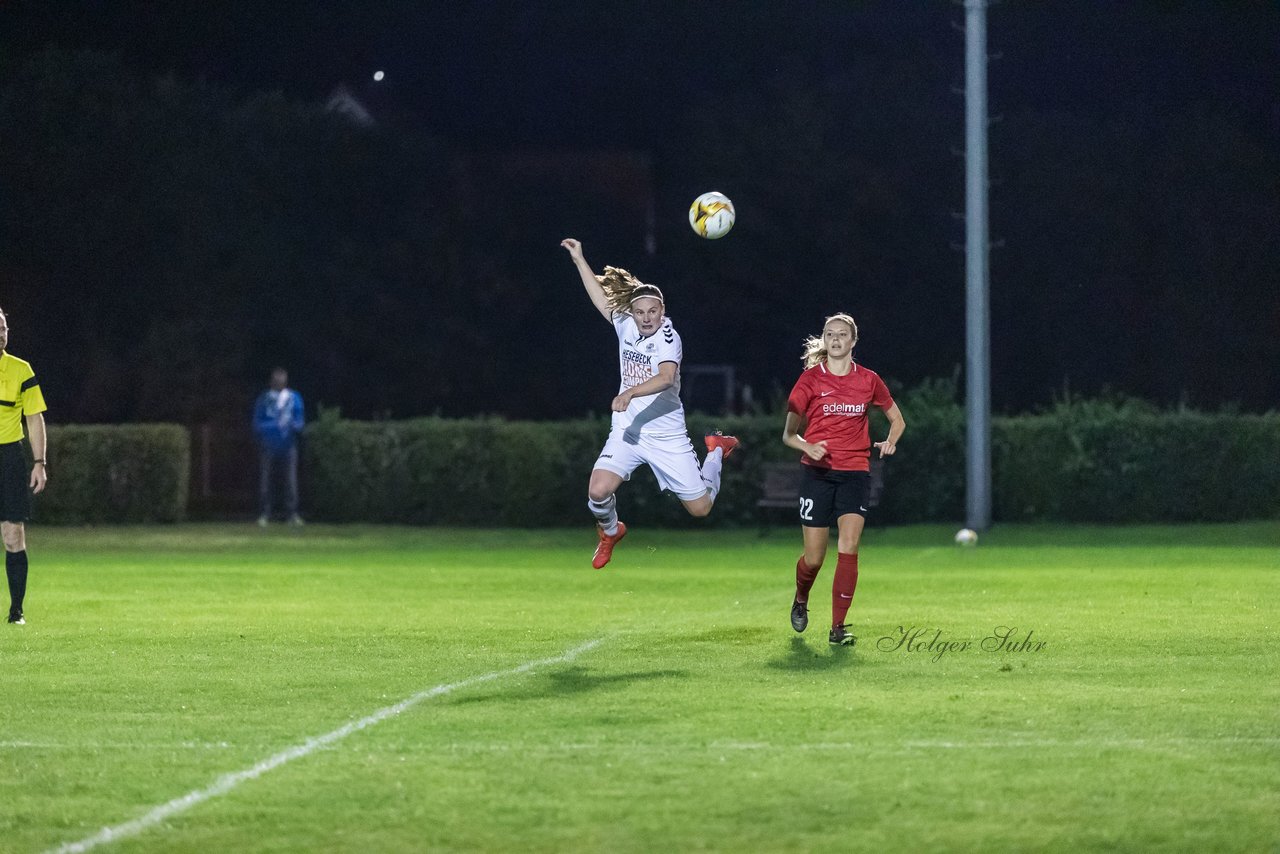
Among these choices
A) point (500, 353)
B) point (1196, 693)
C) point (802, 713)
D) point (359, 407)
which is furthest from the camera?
point (500, 353)

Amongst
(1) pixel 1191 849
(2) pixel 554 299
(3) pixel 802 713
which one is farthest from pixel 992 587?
(2) pixel 554 299

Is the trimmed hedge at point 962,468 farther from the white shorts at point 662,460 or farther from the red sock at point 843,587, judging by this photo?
the red sock at point 843,587

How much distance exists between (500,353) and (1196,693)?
1557 inches

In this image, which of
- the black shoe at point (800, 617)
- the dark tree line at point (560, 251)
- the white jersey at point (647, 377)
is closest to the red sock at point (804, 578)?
the black shoe at point (800, 617)

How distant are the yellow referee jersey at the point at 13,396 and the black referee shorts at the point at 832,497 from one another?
19.4ft

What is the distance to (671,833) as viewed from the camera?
21.6ft

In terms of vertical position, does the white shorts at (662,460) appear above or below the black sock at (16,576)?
above

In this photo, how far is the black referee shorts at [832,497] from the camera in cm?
1210

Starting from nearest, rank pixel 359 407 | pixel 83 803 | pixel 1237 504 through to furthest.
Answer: pixel 83 803 → pixel 1237 504 → pixel 359 407

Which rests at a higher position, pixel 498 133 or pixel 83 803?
pixel 498 133

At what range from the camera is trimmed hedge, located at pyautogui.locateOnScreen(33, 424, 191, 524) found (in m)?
29.6

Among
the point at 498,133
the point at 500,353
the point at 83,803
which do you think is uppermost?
the point at 498,133

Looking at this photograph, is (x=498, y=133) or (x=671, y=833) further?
(x=498, y=133)

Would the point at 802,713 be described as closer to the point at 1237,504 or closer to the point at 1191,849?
the point at 1191,849
